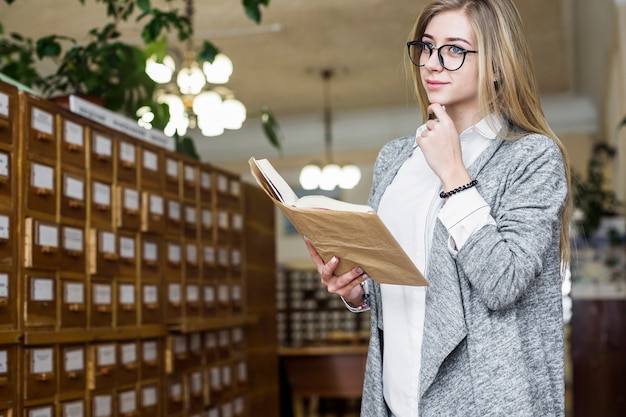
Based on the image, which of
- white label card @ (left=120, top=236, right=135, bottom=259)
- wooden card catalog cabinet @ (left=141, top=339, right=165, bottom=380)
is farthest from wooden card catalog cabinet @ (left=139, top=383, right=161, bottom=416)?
white label card @ (left=120, top=236, right=135, bottom=259)

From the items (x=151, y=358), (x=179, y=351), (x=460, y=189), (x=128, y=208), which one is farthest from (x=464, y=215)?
(x=179, y=351)

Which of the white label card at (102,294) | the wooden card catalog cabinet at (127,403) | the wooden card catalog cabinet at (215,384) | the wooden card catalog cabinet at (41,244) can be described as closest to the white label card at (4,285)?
the wooden card catalog cabinet at (41,244)

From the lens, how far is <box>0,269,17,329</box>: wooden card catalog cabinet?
8.51 ft

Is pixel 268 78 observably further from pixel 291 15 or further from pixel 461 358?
pixel 461 358

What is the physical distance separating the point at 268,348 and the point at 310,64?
4.37 m

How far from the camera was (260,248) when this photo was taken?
5074 mm

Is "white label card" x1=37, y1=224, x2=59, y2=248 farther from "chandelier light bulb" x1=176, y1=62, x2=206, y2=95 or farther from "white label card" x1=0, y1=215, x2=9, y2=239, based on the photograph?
"chandelier light bulb" x1=176, y1=62, x2=206, y2=95

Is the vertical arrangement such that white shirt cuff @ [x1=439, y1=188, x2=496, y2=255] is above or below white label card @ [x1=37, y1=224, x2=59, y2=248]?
below

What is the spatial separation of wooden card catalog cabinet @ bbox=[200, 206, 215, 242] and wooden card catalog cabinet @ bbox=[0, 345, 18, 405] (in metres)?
1.65

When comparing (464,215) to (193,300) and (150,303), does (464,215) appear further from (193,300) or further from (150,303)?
(193,300)

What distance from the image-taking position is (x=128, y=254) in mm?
3475

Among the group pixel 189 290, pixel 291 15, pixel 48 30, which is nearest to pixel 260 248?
pixel 189 290

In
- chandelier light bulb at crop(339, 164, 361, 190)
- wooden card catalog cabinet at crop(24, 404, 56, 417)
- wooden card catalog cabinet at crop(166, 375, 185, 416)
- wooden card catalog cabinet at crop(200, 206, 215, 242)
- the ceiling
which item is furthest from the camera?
chandelier light bulb at crop(339, 164, 361, 190)

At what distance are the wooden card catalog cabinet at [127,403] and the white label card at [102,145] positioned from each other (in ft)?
3.11
